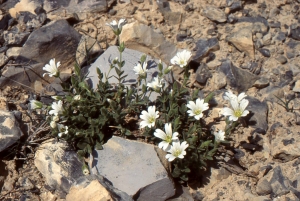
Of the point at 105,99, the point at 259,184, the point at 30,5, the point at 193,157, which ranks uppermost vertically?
the point at 30,5

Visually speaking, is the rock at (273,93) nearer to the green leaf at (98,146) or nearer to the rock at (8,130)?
the green leaf at (98,146)

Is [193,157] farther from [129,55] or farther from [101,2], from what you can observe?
[101,2]

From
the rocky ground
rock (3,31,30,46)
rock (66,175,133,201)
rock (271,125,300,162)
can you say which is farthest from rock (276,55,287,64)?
rock (3,31,30,46)

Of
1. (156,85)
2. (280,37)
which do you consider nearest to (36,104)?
(156,85)

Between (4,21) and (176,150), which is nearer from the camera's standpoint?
(176,150)

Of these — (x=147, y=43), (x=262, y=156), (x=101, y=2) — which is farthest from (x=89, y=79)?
(x=262, y=156)

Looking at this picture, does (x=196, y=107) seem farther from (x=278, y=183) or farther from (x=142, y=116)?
(x=278, y=183)
